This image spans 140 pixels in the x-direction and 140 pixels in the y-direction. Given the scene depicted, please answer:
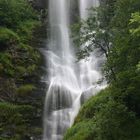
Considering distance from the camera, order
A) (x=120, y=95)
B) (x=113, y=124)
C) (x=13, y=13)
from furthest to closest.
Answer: (x=13, y=13), (x=120, y=95), (x=113, y=124)

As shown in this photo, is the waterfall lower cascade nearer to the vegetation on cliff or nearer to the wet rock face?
the wet rock face

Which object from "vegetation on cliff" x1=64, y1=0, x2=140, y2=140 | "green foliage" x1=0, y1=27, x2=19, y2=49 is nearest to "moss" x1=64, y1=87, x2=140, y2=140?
"vegetation on cliff" x1=64, y1=0, x2=140, y2=140

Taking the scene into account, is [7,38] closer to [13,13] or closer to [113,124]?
[13,13]

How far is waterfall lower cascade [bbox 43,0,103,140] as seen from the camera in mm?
28188

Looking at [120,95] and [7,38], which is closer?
[120,95]

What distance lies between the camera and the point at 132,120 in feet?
55.1

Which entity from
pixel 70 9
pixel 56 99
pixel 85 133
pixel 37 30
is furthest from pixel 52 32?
pixel 85 133

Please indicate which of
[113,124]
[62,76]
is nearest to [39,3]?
[62,76]

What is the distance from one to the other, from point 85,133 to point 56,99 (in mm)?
12136

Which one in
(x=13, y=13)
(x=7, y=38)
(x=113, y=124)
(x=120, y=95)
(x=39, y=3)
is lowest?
(x=113, y=124)

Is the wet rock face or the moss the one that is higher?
the wet rock face

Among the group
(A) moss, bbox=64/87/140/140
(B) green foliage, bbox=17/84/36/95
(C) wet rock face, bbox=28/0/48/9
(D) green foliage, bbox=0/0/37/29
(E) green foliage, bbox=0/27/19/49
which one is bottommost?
(A) moss, bbox=64/87/140/140

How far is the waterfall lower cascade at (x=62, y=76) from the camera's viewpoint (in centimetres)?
2819

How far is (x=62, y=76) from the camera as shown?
1325 inches
